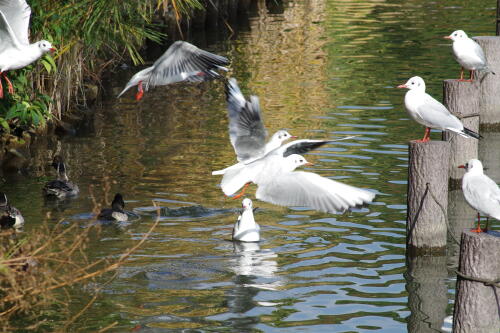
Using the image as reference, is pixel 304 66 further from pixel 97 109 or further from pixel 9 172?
pixel 9 172

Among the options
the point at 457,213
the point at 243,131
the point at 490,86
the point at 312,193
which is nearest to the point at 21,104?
the point at 243,131

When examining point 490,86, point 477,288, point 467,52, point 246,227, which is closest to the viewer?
point 477,288

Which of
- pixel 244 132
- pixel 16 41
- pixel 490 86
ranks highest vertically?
pixel 16 41

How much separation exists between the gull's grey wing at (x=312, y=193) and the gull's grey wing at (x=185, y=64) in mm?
2765

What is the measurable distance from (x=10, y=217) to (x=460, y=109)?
5.24m

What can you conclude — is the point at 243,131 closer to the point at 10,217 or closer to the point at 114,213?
the point at 114,213

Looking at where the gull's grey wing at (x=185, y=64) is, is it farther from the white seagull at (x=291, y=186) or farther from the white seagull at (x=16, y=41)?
the white seagull at (x=291, y=186)

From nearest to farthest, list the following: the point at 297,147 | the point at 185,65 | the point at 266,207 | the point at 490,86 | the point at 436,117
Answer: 1. the point at 436,117
2. the point at 297,147
3. the point at 266,207
4. the point at 185,65
5. the point at 490,86

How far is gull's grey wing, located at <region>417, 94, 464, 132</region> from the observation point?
8.94m

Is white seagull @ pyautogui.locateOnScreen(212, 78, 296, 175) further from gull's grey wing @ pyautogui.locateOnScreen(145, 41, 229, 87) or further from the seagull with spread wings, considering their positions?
gull's grey wing @ pyautogui.locateOnScreen(145, 41, 229, 87)

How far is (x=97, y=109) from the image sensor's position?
16.6 m

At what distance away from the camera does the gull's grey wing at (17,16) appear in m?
9.67

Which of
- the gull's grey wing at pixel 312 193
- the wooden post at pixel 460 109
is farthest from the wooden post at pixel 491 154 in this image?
the gull's grey wing at pixel 312 193

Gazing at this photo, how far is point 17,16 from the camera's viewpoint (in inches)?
389
